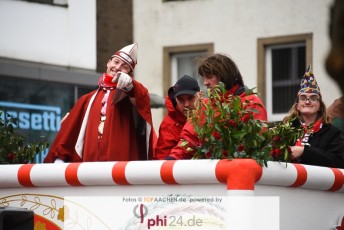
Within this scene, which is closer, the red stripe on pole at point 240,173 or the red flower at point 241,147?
the red stripe on pole at point 240,173

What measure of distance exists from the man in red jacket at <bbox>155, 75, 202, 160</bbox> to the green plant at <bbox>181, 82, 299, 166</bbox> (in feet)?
3.87

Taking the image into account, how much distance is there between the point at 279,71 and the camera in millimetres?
27594

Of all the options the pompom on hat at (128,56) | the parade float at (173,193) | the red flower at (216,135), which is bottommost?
the parade float at (173,193)

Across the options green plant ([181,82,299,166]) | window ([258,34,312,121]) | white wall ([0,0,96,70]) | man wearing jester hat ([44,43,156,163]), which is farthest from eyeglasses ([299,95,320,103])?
window ([258,34,312,121])

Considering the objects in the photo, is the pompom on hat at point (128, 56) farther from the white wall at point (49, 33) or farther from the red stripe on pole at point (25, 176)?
the white wall at point (49, 33)

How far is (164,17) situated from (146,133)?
2060cm

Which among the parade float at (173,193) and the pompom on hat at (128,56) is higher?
the pompom on hat at (128,56)

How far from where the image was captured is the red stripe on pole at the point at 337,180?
7.03m

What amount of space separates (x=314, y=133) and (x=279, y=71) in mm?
19737

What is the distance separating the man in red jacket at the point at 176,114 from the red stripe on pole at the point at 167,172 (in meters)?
1.46

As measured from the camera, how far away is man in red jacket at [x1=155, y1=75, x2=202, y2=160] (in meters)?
8.02

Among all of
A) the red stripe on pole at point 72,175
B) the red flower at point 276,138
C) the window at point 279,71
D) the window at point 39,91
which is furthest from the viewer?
the window at point 279,71

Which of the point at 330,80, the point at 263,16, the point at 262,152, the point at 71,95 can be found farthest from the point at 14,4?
the point at 330,80

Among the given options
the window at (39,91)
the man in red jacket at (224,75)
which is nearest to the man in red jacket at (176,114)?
the man in red jacket at (224,75)
